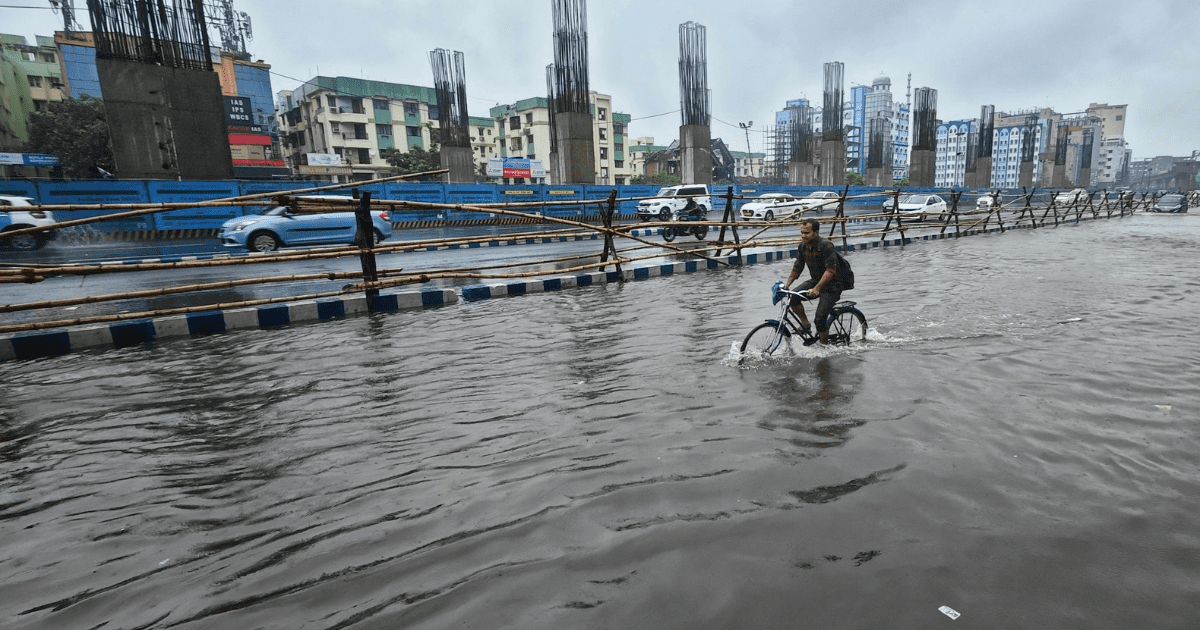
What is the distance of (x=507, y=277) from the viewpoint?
31.6 feet

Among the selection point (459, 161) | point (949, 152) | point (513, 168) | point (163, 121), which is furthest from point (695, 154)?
point (949, 152)

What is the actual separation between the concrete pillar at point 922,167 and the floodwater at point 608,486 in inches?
1902

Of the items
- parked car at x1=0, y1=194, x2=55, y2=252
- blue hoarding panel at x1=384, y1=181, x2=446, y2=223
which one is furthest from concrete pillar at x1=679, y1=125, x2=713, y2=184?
parked car at x1=0, y1=194, x2=55, y2=252

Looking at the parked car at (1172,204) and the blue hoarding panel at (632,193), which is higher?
the blue hoarding panel at (632,193)

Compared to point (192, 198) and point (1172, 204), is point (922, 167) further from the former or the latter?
point (192, 198)

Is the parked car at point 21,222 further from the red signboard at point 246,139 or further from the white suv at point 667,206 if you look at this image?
the red signboard at point 246,139

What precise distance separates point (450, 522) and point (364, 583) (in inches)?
18.6

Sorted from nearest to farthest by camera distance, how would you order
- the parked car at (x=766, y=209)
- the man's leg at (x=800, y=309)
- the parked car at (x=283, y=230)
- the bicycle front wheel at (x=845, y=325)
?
the man's leg at (x=800, y=309)
the bicycle front wheel at (x=845, y=325)
the parked car at (x=283, y=230)
the parked car at (x=766, y=209)

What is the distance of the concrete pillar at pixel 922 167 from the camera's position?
47.8 m

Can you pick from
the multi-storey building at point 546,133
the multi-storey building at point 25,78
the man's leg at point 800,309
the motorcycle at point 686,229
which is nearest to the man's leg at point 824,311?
the man's leg at point 800,309

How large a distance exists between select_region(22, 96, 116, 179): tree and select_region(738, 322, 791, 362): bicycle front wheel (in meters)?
43.0

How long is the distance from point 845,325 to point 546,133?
58005 millimetres

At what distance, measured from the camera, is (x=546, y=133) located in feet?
197

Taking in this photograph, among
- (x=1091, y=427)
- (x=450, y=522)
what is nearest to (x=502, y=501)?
(x=450, y=522)
